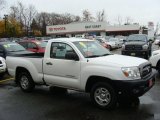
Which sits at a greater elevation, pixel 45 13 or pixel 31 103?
pixel 45 13

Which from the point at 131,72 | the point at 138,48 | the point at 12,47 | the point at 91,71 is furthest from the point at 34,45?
the point at 131,72

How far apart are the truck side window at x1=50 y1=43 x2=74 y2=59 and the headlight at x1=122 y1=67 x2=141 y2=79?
172 cm

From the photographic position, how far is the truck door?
24.0ft

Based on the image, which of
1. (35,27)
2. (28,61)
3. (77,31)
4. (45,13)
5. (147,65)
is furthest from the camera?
(45,13)

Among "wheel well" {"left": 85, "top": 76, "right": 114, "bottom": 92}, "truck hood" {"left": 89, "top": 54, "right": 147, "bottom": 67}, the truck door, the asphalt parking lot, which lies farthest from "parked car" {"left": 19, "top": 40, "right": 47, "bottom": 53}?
"truck hood" {"left": 89, "top": 54, "right": 147, "bottom": 67}

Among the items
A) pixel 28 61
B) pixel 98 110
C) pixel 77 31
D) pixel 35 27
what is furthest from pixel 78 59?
pixel 35 27

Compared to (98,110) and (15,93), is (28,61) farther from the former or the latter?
(98,110)

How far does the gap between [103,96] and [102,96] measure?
3 centimetres

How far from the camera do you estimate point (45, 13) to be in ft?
376

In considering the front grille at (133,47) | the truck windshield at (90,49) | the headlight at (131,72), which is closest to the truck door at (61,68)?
the truck windshield at (90,49)

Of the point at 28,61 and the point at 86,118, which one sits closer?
the point at 86,118

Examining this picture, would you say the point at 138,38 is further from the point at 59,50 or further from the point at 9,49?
the point at 59,50

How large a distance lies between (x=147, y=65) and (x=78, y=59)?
5.93 feet

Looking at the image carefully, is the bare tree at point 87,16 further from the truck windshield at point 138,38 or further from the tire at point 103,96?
the tire at point 103,96
